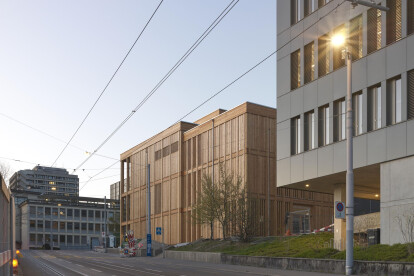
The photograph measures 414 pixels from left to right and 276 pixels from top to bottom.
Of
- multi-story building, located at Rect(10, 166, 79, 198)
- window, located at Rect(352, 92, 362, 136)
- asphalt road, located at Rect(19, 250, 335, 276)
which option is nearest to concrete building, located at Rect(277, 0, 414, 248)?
window, located at Rect(352, 92, 362, 136)

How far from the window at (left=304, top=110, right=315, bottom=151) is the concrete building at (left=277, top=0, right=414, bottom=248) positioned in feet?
0.08

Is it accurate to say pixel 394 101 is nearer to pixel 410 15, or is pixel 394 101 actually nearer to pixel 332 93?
pixel 410 15

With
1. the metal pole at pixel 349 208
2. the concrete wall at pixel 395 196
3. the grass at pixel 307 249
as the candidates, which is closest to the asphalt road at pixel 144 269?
the grass at pixel 307 249

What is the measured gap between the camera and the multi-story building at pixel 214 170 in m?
51.9

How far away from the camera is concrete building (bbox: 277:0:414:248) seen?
27.2m

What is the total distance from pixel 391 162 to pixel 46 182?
7124 inches

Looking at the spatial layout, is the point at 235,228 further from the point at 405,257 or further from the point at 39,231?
the point at 39,231

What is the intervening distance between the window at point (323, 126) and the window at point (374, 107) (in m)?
→ 3.62

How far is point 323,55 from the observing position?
33406 millimetres

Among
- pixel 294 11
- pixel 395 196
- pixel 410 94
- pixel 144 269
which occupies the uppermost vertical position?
pixel 294 11

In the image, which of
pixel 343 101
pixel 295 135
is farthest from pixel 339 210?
pixel 295 135

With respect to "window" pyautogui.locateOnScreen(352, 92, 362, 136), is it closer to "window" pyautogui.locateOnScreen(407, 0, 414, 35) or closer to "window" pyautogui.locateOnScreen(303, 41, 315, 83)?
"window" pyautogui.locateOnScreen(303, 41, 315, 83)

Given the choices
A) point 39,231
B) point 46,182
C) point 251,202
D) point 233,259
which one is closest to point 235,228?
point 251,202

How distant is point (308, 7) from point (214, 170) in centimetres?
2496
